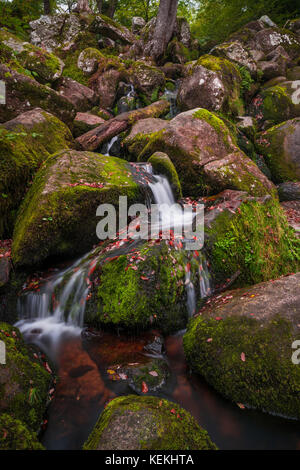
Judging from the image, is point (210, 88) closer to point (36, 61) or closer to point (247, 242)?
point (36, 61)

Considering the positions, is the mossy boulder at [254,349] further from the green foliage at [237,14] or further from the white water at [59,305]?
the green foliage at [237,14]

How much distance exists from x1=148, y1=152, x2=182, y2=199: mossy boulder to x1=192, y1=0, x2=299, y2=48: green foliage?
64.1ft

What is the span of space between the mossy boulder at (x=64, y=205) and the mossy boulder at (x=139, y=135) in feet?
10.5

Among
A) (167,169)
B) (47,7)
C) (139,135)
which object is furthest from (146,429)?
(47,7)

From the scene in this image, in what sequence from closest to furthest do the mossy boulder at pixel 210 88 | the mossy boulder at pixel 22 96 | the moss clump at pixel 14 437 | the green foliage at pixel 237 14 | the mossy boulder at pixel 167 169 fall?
the moss clump at pixel 14 437 < the mossy boulder at pixel 167 169 < the mossy boulder at pixel 22 96 < the mossy boulder at pixel 210 88 < the green foliage at pixel 237 14

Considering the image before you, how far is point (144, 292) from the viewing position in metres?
3.81

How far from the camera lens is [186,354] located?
11.0ft

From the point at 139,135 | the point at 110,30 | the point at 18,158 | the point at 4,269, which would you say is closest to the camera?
the point at 4,269

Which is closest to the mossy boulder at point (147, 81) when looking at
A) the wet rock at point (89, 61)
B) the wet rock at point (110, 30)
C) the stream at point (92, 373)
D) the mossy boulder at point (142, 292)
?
the wet rock at point (89, 61)

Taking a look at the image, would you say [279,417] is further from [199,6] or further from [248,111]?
[199,6]

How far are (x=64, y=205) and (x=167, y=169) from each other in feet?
10.4

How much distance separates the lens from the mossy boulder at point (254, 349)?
2.68 m
